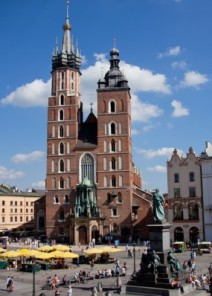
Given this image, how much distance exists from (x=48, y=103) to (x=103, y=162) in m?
14.9

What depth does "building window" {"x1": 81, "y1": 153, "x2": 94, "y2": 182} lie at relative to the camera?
73375 mm

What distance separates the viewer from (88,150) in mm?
73875

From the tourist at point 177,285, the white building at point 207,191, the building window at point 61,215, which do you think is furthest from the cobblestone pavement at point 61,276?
the building window at point 61,215

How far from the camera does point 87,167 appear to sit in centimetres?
7356

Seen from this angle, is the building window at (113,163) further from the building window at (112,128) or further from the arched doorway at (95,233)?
the arched doorway at (95,233)

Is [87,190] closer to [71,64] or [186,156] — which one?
[186,156]

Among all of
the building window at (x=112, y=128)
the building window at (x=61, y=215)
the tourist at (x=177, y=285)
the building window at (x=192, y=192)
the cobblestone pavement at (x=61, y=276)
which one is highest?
the building window at (x=112, y=128)

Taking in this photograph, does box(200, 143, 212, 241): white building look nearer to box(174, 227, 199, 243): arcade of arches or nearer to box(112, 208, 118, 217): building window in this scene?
box(174, 227, 199, 243): arcade of arches

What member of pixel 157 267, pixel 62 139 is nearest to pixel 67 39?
pixel 62 139

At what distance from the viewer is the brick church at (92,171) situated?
7038 centimetres

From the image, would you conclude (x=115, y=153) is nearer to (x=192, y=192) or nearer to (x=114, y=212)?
(x=114, y=212)

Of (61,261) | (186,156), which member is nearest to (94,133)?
(186,156)

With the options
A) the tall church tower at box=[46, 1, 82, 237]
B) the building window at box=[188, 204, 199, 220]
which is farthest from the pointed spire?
the building window at box=[188, 204, 199, 220]

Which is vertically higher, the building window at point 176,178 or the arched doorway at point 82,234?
the building window at point 176,178
